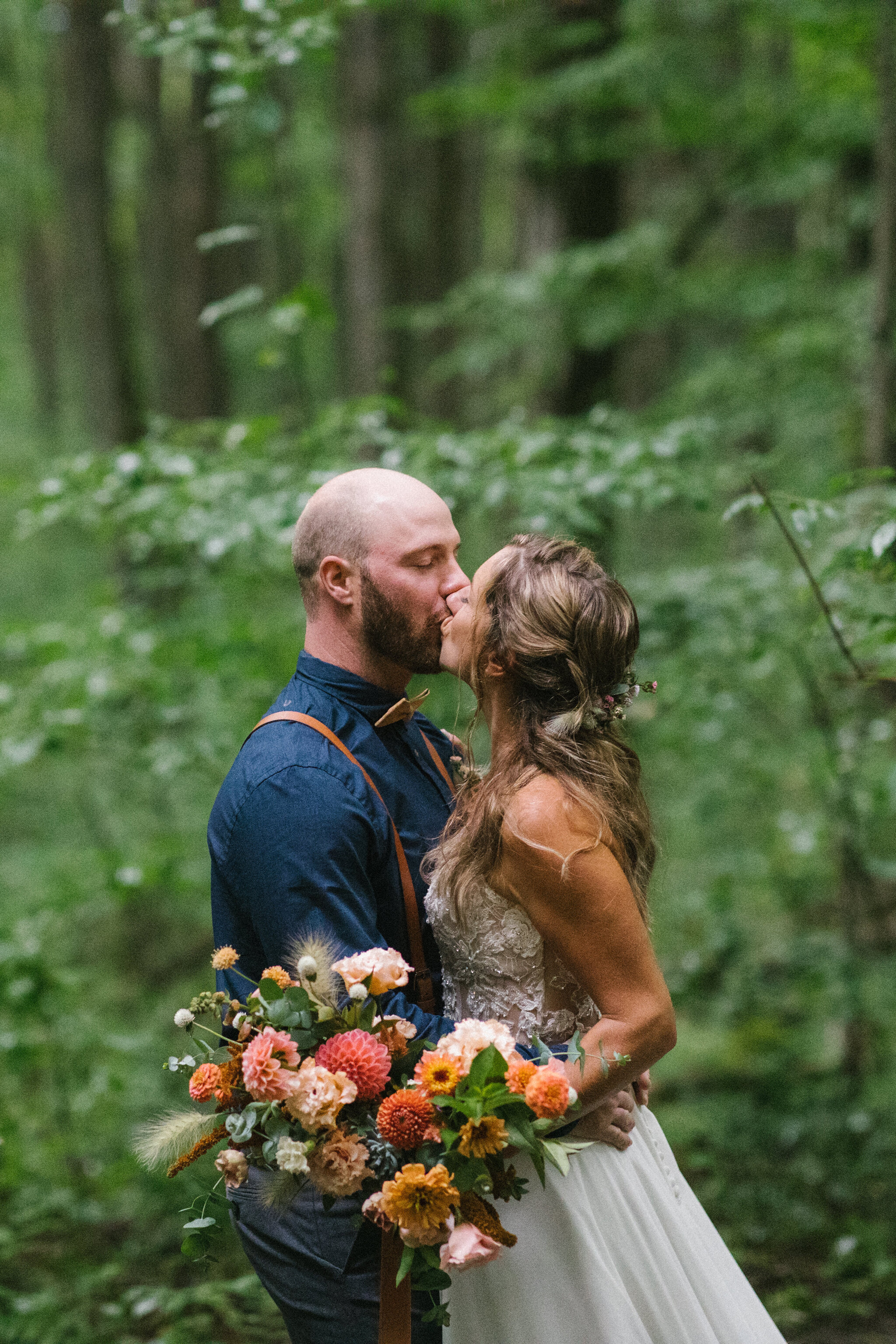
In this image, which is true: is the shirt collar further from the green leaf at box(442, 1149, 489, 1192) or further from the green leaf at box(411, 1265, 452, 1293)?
the green leaf at box(411, 1265, 452, 1293)

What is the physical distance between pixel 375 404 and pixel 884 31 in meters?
2.67

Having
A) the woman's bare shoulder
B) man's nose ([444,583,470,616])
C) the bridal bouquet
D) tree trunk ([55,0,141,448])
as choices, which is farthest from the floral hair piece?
tree trunk ([55,0,141,448])

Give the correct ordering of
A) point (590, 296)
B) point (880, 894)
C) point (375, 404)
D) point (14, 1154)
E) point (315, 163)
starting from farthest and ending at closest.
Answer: point (315, 163) < point (880, 894) < point (590, 296) < point (14, 1154) < point (375, 404)

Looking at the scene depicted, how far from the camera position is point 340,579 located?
239cm

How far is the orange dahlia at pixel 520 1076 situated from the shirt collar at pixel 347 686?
88 centimetres

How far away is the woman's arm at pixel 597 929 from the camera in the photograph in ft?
6.57

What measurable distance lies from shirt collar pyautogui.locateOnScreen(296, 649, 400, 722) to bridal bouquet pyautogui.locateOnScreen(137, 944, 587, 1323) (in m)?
0.65

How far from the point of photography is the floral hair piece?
213 cm

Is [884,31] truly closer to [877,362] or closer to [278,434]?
[877,362]

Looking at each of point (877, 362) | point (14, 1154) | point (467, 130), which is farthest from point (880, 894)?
point (467, 130)

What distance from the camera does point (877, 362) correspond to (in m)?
4.84

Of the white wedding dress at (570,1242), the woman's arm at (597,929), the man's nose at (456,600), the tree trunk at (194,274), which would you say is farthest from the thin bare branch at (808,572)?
the tree trunk at (194,274)

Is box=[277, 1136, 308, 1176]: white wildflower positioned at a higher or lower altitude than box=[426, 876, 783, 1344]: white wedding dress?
higher

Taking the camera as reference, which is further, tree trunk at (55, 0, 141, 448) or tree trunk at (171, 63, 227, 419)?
tree trunk at (171, 63, 227, 419)
